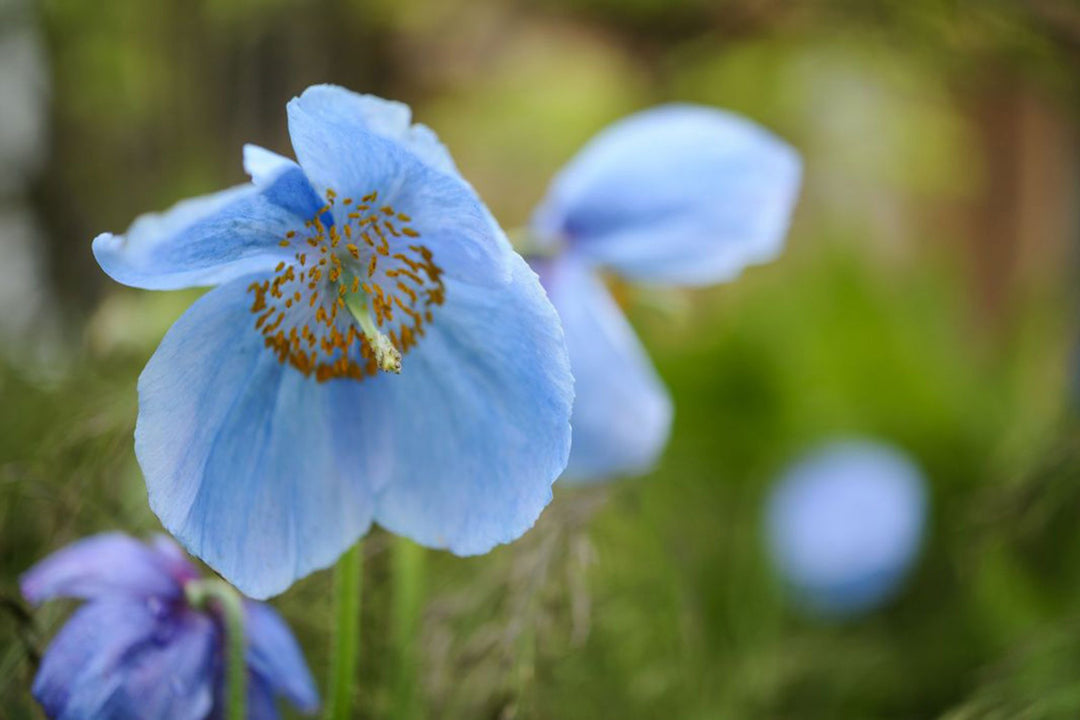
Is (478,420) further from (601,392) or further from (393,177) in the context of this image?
(601,392)

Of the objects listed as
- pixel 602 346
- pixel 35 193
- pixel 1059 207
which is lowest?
pixel 35 193

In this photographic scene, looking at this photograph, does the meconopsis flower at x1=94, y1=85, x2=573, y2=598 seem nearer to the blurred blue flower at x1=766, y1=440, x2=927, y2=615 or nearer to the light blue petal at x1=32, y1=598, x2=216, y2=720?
the light blue petal at x1=32, y1=598, x2=216, y2=720

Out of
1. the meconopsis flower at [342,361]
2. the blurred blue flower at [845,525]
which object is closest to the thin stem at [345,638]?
the meconopsis flower at [342,361]

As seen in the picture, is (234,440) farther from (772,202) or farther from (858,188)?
(858,188)

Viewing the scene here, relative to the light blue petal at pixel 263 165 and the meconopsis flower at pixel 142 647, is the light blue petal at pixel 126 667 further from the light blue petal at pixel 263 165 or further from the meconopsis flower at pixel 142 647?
the light blue petal at pixel 263 165

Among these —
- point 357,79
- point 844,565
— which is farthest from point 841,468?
point 357,79

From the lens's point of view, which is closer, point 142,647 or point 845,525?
point 142,647

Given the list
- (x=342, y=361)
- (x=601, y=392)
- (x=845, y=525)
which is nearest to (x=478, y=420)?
(x=342, y=361)
